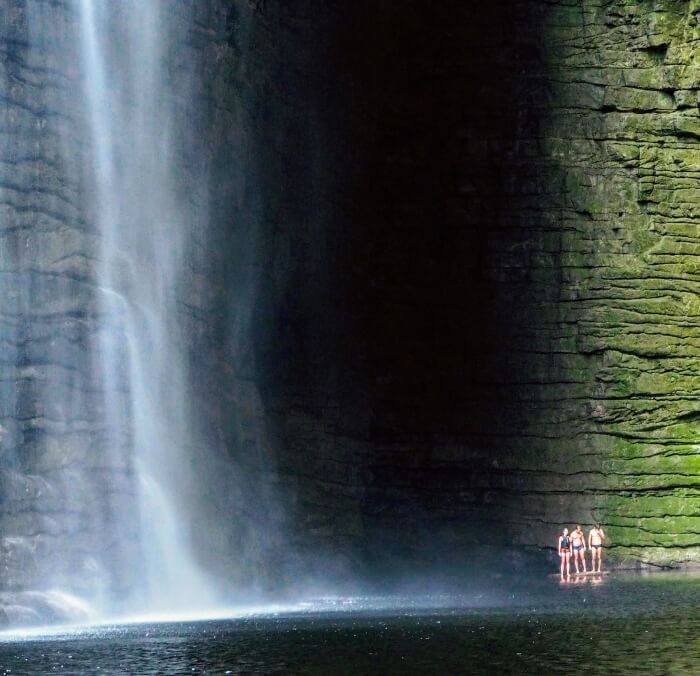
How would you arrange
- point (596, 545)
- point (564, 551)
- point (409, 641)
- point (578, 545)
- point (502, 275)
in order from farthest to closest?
point (502, 275)
point (596, 545)
point (578, 545)
point (564, 551)
point (409, 641)

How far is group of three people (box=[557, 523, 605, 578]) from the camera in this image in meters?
28.4

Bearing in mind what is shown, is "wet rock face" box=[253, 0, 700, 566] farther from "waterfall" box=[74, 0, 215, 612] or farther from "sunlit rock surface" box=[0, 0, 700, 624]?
"waterfall" box=[74, 0, 215, 612]

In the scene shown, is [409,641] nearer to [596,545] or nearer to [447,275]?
[596,545]

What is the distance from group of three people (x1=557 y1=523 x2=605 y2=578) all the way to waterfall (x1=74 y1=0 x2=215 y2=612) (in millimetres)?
7908

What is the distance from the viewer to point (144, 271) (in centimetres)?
2516

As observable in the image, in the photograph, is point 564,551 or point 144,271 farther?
point 564,551

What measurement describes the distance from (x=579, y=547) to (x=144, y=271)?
428 inches

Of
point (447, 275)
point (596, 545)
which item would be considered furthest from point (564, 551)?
point (447, 275)

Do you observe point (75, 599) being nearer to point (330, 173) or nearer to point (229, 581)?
point (229, 581)

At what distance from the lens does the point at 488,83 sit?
32.3 m

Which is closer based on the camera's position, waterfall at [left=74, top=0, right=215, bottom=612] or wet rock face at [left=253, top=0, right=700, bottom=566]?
waterfall at [left=74, top=0, right=215, bottom=612]

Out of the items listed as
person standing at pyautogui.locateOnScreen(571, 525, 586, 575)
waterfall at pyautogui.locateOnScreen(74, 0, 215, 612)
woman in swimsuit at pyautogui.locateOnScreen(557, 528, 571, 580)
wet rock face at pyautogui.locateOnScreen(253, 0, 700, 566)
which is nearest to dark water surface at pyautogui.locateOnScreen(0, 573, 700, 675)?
waterfall at pyautogui.locateOnScreen(74, 0, 215, 612)

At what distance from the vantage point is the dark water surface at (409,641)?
13828 mm

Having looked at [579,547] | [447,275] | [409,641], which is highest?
[447,275]
